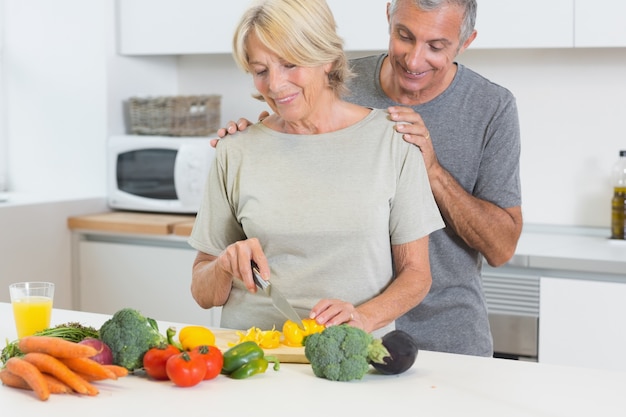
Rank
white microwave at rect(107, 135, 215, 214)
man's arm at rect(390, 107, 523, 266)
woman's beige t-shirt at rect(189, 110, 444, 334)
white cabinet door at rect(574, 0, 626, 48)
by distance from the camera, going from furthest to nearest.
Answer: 1. white microwave at rect(107, 135, 215, 214)
2. white cabinet door at rect(574, 0, 626, 48)
3. man's arm at rect(390, 107, 523, 266)
4. woman's beige t-shirt at rect(189, 110, 444, 334)

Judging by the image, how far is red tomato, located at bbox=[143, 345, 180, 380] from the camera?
1542mm

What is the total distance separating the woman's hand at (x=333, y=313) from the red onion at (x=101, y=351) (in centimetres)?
38

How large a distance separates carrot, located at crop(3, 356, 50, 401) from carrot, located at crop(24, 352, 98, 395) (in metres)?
0.01

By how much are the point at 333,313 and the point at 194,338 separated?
257mm

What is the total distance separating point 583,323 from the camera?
286 centimetres

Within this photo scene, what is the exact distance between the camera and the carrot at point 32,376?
1450 mm

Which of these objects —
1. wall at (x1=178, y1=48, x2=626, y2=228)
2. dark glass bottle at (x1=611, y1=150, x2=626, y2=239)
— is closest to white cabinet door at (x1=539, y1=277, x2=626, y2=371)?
dark glass bottle at (x1=611, y1=150, x2=626, y2=239)

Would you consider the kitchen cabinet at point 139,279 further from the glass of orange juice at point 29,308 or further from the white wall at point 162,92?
the glass of orange juice at point 29,308

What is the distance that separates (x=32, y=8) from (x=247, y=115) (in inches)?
39.6

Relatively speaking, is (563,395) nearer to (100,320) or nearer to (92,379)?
(92,379)

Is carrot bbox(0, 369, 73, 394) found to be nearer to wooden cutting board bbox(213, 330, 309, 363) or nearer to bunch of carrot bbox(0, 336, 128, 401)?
bunch of carrot bbox(0, 336, 128, 401)

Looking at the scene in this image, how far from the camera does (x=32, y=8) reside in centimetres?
392

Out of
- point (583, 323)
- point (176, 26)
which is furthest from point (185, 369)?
point (176, 26)

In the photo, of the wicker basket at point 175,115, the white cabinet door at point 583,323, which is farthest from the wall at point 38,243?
the white cabinet door at point 583,323
